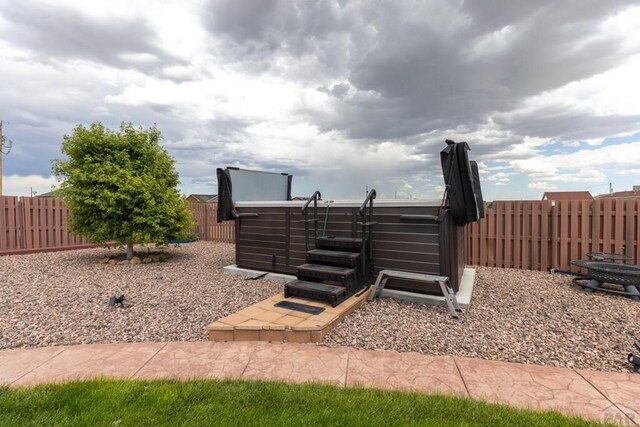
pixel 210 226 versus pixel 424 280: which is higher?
pixel 210 226

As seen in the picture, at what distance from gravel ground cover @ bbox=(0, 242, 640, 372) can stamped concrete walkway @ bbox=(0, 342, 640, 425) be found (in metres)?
0.21

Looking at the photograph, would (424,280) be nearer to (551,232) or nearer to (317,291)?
(317,291)

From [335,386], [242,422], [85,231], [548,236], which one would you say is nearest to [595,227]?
[548,236]

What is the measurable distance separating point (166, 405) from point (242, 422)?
51 cm

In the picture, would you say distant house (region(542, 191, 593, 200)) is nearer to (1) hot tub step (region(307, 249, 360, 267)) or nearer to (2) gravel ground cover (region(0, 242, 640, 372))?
(2) gravel ground cover (region(0, 242, 640, 372))

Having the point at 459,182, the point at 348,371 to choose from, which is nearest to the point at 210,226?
the point at 459,182

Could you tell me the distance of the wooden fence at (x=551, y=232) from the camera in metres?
5.26

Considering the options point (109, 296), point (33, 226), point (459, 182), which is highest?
point (459, 182)

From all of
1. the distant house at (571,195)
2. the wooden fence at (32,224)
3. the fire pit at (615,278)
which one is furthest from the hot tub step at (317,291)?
the distant house at (571,195)

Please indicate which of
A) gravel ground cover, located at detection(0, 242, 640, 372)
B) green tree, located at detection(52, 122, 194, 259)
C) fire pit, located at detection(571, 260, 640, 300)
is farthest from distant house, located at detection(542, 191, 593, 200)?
green tree, located at detection(52, 122, 194, 259)

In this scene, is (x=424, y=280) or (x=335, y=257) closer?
(x=424, y=280)

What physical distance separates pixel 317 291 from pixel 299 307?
0.29m

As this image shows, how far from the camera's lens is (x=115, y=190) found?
6539 mm

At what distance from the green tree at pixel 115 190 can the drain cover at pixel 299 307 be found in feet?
14.7
